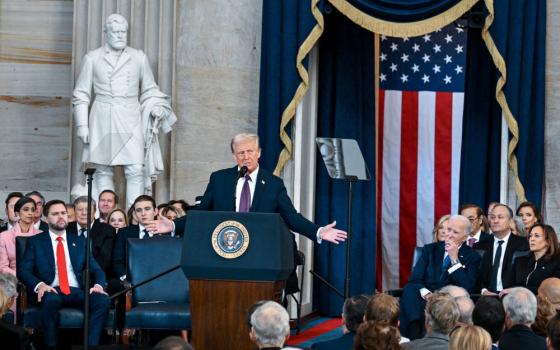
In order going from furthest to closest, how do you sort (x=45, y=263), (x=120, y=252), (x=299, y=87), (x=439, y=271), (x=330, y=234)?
1. (x=299, y=87)
2. (x=120, y=252)
3. (x=439, y=271)
4. (x=45, y=263)
5. (x=330, y=234)

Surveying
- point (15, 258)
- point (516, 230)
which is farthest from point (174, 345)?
point (516, 230)

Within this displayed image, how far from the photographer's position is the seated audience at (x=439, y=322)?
5.49 metres

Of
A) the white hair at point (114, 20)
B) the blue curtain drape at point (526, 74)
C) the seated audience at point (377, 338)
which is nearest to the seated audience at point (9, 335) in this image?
the seated audience at point (377, 338)

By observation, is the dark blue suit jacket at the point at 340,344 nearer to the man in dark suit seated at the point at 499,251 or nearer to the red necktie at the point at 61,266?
the red necktie at the point at 61,266

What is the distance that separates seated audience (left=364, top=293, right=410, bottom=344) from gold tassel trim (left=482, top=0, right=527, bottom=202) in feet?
15.9

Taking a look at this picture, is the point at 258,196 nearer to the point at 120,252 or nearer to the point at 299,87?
the point at 120,252

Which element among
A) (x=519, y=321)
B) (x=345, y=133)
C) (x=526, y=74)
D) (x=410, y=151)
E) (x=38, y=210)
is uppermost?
(x=526, y=74)

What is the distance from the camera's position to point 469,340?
462cm

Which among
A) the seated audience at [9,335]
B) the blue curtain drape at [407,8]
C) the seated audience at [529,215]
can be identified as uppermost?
the blue curtain drape at [407,8]

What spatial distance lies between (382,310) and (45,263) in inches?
139

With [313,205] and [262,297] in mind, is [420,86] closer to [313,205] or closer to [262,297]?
[313,205]

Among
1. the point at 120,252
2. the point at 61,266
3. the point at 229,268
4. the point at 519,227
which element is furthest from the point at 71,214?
the point at 519,227

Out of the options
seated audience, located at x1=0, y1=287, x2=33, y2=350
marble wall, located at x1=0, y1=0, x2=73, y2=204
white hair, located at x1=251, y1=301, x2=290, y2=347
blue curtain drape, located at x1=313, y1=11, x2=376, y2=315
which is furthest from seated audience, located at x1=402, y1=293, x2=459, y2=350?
marble wall, located at x1=0, y1=0, x2=73, y2=204

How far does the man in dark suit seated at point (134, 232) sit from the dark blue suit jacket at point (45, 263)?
1.59 ft
